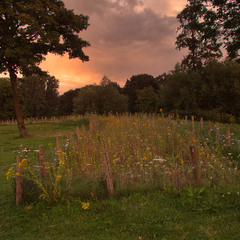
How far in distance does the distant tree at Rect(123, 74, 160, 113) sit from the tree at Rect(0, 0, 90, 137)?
36029mm

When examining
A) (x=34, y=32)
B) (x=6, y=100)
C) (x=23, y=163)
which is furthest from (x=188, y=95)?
(x=6, y=100)

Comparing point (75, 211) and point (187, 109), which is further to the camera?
point (187, 109)

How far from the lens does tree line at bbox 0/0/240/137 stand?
688 inches

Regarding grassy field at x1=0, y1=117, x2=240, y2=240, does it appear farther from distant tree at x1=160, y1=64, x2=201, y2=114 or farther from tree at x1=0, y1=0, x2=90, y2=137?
distant tree at x1=160, y1=64, x2=201, y2=114

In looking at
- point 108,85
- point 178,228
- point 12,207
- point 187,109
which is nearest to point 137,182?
point 178,228

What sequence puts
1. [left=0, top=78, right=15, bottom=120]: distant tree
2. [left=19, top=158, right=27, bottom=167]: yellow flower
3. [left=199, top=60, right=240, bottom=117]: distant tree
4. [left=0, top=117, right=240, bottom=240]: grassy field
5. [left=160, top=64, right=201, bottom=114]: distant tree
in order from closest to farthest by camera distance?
1. [left=0, top=117, right=240, bottom=240]: grassy field
2. [left=19, top=158, right=27, bottom=167]: yellow flower
3. [left=199, top=60, right=240, bottom=117]: distant tree
4. [left=160, top=64, right=201, bottom=114]: distant tree
5. [left=0, top=78, right=15, bottom=120]: distant tree

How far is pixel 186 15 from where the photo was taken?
29.6m

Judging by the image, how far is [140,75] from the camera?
2339 inches

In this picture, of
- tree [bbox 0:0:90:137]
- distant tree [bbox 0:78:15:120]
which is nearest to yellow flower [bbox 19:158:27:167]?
tree [bbox 0:0:90:137]

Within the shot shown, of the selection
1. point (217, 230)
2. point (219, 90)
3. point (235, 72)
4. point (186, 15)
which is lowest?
point (217, 230)

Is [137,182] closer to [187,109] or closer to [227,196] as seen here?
[227,196]

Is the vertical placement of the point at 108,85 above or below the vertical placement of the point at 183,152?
above

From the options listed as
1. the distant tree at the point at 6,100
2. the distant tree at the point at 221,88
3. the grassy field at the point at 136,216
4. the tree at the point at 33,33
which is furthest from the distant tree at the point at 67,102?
the grassy field at the point at 136,216

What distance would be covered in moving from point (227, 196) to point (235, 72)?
2799 cm
